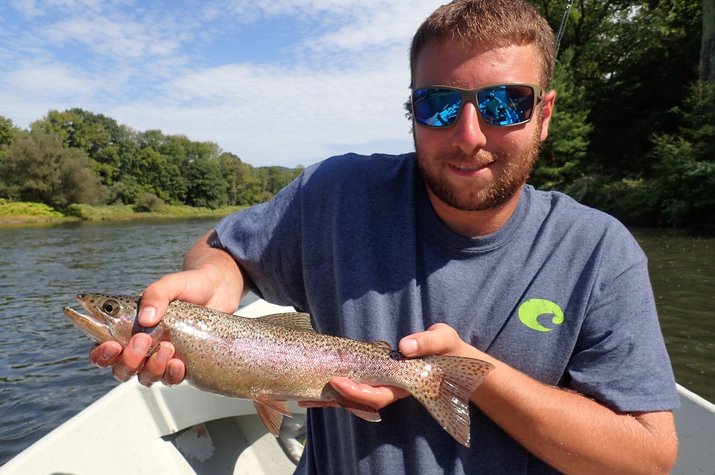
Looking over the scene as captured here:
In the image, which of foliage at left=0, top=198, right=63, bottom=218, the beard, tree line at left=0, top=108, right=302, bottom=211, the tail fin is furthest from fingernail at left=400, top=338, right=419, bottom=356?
tree line at left=0, top=108, right=302, bottom=211

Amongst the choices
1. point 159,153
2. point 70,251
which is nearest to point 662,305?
point 70,251

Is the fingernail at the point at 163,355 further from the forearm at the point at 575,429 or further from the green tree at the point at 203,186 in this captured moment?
the green tree at the point at 203,186

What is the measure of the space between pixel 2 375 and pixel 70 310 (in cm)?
899

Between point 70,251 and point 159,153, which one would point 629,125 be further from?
point 159,153

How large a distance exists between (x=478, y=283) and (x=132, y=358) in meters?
1.51

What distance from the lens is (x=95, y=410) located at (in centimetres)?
349

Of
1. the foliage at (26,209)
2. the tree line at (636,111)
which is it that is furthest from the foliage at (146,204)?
the tree line at (636,111)

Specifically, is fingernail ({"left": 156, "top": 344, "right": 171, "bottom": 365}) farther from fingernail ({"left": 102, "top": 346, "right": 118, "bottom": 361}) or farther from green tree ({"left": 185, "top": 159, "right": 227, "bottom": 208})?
green tree ({"left": 185, "top": 159, "right": 227, "bottom": 208})

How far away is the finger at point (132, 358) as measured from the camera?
7.23ft

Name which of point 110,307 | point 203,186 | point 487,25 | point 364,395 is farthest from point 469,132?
point 203,186

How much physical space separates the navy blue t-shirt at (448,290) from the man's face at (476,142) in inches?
6.4

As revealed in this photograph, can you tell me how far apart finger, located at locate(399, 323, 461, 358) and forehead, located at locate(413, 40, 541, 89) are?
104 centimetres

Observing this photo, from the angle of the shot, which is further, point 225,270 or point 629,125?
point 629,125

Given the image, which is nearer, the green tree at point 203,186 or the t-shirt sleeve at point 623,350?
the t-shirt sleeve at point 623,350
